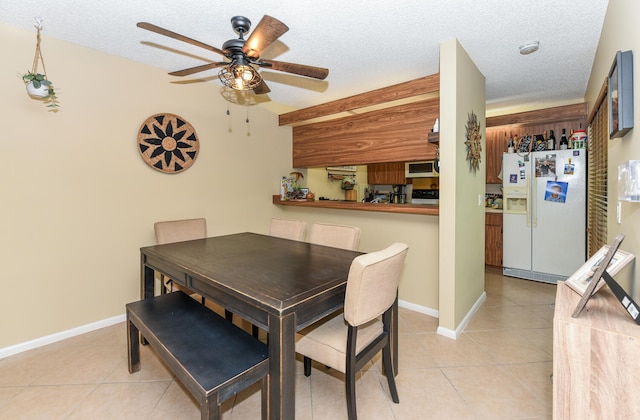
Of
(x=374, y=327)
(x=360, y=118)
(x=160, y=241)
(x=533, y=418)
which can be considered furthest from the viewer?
(x=360, y=118)

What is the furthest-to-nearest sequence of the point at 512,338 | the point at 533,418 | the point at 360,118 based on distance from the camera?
1. the point at 360,118
2. the point at 512,338
3. the point at 533,418

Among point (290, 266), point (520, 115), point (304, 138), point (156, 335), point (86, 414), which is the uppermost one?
point (520, 115)

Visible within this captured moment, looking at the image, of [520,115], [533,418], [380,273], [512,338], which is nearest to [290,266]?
[380,273]

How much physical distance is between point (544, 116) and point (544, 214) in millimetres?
1355

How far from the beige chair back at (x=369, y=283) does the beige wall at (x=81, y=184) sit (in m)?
2.43

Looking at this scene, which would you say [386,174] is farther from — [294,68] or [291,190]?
[294,68]

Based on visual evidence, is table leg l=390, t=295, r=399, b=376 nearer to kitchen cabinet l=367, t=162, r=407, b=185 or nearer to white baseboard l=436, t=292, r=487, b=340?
white baseboard l=436, t=292, r=487, b=340

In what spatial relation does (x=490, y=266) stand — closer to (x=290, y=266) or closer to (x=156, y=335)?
(x=290, y=266)

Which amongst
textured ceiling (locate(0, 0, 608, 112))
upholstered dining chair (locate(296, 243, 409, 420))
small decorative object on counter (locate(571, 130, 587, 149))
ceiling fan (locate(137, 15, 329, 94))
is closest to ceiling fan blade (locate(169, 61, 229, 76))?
ceiling fan (locate(137, 15, 329, 94))

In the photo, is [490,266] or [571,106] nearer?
[571,106]

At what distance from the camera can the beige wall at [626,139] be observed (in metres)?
1.28

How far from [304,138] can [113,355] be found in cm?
317

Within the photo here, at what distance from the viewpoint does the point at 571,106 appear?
3.76 m

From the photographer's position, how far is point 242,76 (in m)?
1.96
